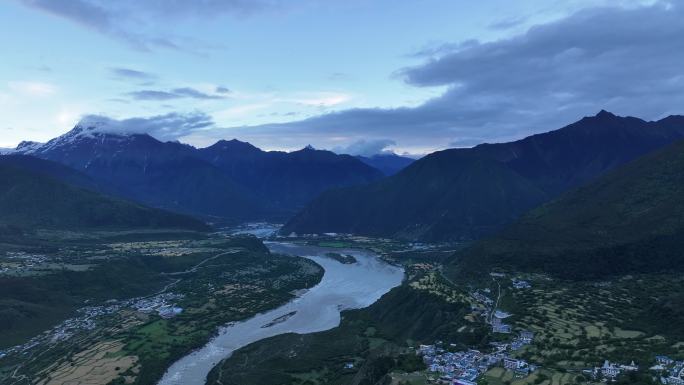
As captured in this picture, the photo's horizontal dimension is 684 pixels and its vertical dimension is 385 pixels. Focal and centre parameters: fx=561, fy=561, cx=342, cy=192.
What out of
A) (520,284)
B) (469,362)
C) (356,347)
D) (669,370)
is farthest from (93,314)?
(669,370)

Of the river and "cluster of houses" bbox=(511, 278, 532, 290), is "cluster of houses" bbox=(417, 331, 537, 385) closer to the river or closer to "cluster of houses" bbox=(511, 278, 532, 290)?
"cluster of houses" bbox=(511, 278, 532, 290)

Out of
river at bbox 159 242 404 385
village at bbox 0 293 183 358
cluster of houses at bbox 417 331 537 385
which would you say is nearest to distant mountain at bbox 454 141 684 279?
river at bbox 159 242 404 385

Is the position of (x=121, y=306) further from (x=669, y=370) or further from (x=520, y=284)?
(x=669, y=370)

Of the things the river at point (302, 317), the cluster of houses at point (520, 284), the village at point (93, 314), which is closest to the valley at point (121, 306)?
the village at point (93, 314)

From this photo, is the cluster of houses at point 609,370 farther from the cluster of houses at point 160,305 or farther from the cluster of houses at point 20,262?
the cluster of houses at point 20,262

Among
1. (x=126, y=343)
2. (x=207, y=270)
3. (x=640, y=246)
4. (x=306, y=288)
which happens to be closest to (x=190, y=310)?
(x=126, y=343)

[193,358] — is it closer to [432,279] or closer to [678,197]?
[432,279]

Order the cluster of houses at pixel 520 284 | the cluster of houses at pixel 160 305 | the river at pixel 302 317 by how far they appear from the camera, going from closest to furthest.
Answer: the river at pixel 302 317 < the cluster of houses at pixel 520 284 < the cluster of houses at pixel 160 305
